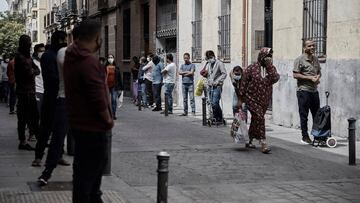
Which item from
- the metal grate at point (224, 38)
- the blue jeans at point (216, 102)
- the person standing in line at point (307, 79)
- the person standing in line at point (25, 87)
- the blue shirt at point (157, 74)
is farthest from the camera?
the blue shirt at point (157, 74)

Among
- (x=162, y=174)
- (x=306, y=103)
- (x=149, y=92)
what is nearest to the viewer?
(x=162, y=174)

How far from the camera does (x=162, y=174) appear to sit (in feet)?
19.6

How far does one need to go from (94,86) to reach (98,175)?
2.63 ft

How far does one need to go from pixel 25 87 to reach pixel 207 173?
3.75m

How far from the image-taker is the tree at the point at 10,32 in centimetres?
7304

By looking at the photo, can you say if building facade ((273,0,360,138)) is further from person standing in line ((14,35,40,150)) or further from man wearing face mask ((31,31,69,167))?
man wearing face mask ((31,31,69,167))

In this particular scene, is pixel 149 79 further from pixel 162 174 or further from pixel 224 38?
pixel 162 174

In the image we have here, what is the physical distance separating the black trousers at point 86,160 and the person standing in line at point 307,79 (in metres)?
7.17

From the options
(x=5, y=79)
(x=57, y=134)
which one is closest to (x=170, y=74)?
(x=5, y=79)

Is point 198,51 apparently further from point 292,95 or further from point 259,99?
point 259,99

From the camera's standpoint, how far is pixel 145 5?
29.3 meters

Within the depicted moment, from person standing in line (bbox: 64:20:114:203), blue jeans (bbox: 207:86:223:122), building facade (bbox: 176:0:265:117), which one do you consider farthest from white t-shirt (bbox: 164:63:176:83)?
person standing in line (bbox: 64:20:114:203)

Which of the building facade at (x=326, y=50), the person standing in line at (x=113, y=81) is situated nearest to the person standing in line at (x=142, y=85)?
the person standing in line at (x=113, y=81)

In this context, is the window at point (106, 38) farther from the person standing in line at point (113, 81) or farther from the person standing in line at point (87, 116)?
the person standing in line at point (87, 116)
